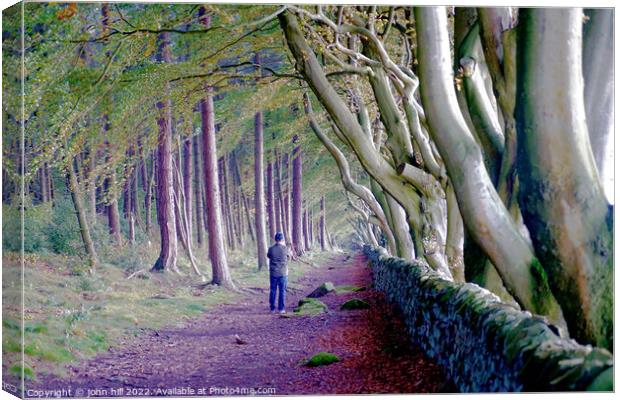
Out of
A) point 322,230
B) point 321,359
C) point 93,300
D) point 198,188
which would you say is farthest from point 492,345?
point 198,188

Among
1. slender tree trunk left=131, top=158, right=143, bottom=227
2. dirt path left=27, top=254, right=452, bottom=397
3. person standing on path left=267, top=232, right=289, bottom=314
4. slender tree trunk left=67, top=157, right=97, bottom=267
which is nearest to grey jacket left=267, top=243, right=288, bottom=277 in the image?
person standing on path left=267, top=232, right=289, bottom=314

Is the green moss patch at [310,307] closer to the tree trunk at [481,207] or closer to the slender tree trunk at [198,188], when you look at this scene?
the slender tree trunk at [198,188]

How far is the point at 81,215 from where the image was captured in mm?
7812

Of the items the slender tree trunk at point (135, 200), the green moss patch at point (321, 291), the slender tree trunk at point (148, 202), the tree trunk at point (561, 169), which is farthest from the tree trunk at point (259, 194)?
the tree trunk at point (561, 169)

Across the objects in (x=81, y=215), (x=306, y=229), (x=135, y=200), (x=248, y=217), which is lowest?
(x=306, y=229)

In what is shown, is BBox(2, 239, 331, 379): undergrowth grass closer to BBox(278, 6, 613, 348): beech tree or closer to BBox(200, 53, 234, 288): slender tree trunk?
BBox(200, 53, 234, 288): slender tree trunk

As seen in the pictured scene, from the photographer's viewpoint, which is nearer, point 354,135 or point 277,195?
point 354,135

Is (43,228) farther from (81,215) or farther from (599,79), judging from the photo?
(599,79)

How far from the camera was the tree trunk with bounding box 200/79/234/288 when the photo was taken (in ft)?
32.6

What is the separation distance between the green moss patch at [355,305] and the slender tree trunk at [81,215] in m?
3.40

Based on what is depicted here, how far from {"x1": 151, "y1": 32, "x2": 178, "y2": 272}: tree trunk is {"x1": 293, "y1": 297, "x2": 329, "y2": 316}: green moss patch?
1832mm

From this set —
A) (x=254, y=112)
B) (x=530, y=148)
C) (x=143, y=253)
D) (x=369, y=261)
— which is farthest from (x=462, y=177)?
(x=369, y=261)

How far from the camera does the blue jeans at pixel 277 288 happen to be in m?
7.86

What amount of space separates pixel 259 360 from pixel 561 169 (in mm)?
3671
